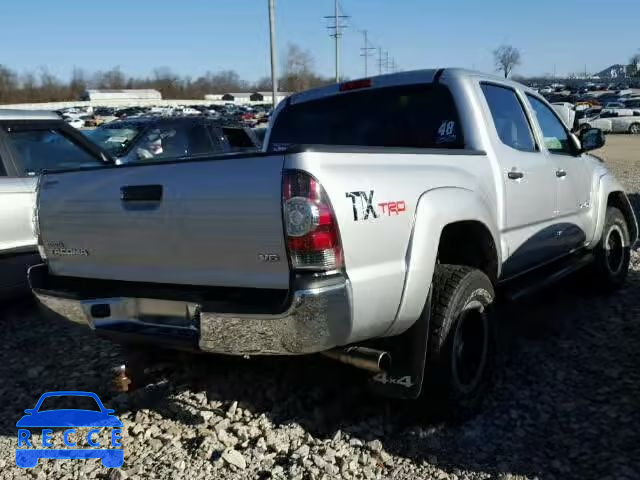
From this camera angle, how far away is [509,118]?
181 inches

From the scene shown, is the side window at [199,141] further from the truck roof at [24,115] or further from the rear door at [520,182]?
the rear door at [520,182]

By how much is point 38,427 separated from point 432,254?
2452 mm

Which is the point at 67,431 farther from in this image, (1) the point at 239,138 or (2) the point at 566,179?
(1) the point at 239,138

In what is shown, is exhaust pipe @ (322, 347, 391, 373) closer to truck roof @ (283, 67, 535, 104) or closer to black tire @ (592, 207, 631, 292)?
truck roof @ (283, 67, 535, 104)

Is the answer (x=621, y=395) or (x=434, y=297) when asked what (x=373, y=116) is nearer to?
(x=434, y=297)

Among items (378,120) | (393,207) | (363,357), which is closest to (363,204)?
(393,207)

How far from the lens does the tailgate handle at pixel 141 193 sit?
3152 mm

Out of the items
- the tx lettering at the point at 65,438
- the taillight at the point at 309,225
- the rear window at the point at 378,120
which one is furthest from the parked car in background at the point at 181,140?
the taillight at the point at 309,225

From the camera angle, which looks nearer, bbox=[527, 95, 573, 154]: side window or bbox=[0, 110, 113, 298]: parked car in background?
bbox=[527, 95, 573, 154]: side window

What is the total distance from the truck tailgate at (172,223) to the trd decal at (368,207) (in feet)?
1.11

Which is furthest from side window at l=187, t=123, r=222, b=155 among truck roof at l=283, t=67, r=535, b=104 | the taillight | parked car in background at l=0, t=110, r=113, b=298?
the taillight

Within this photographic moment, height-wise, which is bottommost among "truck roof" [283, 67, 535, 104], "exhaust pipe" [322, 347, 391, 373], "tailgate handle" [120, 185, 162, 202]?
→ "exhaust pipe" [322, 347, 391, 373]

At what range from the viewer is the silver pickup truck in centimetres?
281

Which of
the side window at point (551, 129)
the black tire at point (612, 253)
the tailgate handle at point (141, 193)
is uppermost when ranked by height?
the side window at point (551, 129)
